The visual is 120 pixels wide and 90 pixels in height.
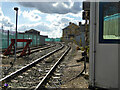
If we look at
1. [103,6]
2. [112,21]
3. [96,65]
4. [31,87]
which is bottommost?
[31,87]

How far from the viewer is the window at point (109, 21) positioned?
3875 millimetres

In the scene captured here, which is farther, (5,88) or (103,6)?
(5,88)

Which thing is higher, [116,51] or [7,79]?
[116,51]

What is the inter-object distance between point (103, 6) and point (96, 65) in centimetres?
184

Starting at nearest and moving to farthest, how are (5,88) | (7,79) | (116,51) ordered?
(116,51)
(5,88)
(7,79)

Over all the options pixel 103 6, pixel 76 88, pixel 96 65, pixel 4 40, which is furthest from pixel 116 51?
pixel 4 40

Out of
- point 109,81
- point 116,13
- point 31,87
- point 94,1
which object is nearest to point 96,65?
point 109,81

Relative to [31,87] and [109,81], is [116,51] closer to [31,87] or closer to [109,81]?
[109,81]

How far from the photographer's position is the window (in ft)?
12.7

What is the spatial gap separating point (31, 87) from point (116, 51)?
119 inches

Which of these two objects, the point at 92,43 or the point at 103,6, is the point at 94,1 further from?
the point at 92,43

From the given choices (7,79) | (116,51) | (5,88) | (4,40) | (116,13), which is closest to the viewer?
(116,51)

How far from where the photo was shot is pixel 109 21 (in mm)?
4004

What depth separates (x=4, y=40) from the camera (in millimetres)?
17047
